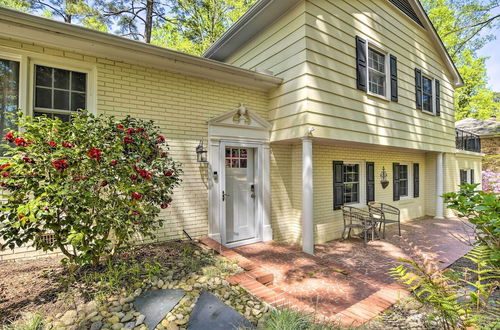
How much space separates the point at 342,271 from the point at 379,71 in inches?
214

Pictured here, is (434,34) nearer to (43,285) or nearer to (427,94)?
(427,94)

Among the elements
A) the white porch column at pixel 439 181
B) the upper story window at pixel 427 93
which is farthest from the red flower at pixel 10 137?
the white porch column at pixel 439 181

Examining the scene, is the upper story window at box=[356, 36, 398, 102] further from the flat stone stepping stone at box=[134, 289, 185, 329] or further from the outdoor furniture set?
the flat stone stepping stone at box=[134, 289, 185, 329]

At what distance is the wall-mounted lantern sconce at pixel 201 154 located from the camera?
15.5ft

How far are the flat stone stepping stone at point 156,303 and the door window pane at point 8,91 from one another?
3.09 metres

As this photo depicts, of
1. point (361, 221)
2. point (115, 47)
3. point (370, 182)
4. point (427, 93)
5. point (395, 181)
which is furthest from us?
point (395, 181)

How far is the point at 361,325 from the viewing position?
261 cm

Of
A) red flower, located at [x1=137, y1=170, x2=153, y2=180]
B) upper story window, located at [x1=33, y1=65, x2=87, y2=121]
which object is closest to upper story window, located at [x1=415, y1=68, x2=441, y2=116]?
red flower, located at [x1=137, y1=170, x2=153, y2=180]

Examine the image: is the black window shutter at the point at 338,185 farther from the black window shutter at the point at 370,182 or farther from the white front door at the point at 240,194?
the white front door at the point at 240,194

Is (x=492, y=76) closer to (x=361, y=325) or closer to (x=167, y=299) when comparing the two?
(x=361, y=325)

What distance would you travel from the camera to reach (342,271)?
13.9 ft

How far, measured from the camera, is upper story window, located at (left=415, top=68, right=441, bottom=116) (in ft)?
26.0

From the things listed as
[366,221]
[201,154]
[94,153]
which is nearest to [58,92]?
[94,153]

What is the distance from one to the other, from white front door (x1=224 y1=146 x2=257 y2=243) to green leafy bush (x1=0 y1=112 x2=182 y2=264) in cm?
207
